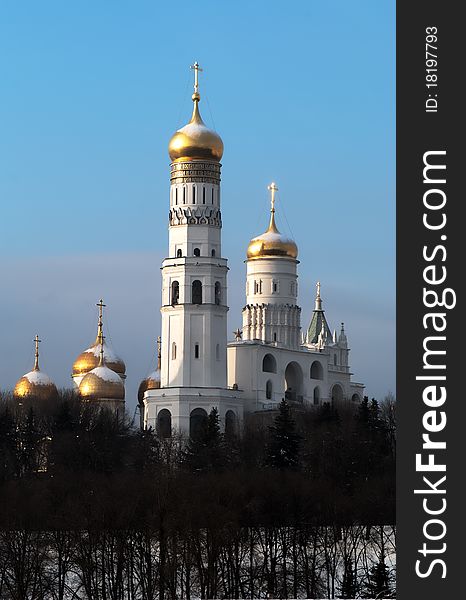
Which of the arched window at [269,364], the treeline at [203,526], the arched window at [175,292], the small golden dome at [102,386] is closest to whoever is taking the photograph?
the treeline at [203,526]

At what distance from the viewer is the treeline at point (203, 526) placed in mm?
33281

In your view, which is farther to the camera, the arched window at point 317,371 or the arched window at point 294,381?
the arched window at point 317,371

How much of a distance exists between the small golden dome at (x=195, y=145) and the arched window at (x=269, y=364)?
31.7ft

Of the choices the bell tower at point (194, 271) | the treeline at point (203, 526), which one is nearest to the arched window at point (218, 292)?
the bell tower at point (194, 271)

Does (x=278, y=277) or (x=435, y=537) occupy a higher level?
(x=278, y=277)

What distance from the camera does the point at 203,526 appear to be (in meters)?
35.5

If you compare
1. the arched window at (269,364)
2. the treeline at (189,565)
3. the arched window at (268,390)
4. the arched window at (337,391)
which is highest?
the arched window at (269,364)

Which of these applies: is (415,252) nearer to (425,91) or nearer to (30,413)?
(425,91)

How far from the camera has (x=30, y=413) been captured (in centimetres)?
5972

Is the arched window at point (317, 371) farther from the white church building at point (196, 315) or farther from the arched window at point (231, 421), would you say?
the arched window at point (231, 421)

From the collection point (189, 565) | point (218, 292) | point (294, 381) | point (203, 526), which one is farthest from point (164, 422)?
point (189, 565)

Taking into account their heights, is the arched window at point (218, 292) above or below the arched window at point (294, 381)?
above

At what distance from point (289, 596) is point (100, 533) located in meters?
4.45

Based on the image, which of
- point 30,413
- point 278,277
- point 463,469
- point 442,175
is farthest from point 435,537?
point 278,277
